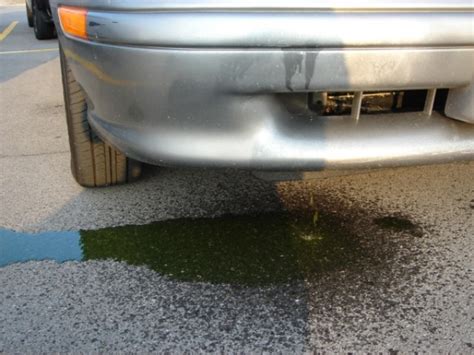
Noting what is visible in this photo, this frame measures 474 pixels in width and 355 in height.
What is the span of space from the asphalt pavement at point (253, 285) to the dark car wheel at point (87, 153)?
0.24 feet

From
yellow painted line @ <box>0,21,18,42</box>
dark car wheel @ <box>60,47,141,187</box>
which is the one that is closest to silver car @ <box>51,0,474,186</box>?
dark car wheel @ <box>60,47,141,187</box>

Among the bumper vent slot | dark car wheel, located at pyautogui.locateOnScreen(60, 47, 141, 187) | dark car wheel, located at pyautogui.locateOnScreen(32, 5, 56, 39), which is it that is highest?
the bumper vent slot

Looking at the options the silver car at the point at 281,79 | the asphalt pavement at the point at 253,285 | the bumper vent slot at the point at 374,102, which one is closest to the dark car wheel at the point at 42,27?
the asphalt pavement at the point at 253,285

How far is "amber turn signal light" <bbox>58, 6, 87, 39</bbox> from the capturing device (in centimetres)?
154

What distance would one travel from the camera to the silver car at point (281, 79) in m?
1.37

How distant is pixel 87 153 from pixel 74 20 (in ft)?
2.75

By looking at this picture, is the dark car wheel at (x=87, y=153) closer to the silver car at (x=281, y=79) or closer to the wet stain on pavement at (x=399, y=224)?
the silver car at (x=281, y=79)

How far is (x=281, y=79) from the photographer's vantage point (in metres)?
1.40

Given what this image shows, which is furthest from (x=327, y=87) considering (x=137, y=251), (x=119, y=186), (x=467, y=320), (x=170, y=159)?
(x=119, y=186)

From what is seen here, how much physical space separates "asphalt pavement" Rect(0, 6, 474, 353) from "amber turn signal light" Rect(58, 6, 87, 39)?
806 millimetres

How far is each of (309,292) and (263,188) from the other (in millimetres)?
818

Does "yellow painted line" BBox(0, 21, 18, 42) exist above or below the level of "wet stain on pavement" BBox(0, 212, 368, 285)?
below

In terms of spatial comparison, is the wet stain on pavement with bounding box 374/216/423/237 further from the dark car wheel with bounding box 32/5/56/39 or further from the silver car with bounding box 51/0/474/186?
the dark car wheel with bounding box 32/5/56/39

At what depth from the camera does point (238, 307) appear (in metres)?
1.61
